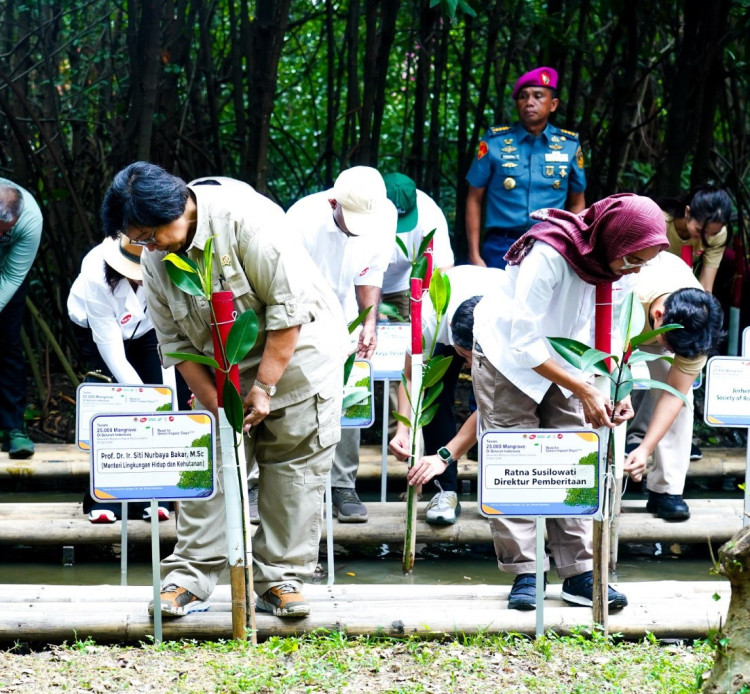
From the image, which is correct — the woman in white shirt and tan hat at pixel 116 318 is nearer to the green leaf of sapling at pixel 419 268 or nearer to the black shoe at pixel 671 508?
the green leaf of sapling at pixel 419 268

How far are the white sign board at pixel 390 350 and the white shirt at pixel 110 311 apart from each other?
111 centimetres

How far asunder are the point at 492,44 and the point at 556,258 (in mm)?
3991

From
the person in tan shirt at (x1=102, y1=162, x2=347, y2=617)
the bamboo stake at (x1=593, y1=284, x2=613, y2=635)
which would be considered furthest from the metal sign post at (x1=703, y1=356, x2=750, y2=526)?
the person in tan shirt at (x1=102, y1=162, x2=347, y2=617)

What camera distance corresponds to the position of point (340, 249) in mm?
4723

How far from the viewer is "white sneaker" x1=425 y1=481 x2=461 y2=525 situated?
4.75 metres

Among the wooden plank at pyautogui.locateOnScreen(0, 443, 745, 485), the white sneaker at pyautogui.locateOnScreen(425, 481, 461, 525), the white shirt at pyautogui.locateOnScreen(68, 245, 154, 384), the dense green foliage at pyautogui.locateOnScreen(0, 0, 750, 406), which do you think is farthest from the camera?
the dense green foliage at pyautogui.locateOnScreen(0, 0, 750, 406)

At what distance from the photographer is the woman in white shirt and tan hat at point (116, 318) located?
4434mm

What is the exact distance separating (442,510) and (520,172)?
2080 mm

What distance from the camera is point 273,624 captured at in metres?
3.46

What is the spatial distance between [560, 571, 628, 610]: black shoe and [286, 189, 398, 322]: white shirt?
1680 mm

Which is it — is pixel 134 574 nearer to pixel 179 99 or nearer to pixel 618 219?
pixel 618 219

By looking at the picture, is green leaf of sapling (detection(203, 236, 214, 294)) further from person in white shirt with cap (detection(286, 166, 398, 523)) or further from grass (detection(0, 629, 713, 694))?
person in white shirt with cap (detection(286, 166, 398, 523))

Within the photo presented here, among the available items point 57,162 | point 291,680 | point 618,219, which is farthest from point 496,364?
point 57,162

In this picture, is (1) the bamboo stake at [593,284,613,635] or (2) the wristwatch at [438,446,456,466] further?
(2) the wristwatch at [438,446,456,466]
